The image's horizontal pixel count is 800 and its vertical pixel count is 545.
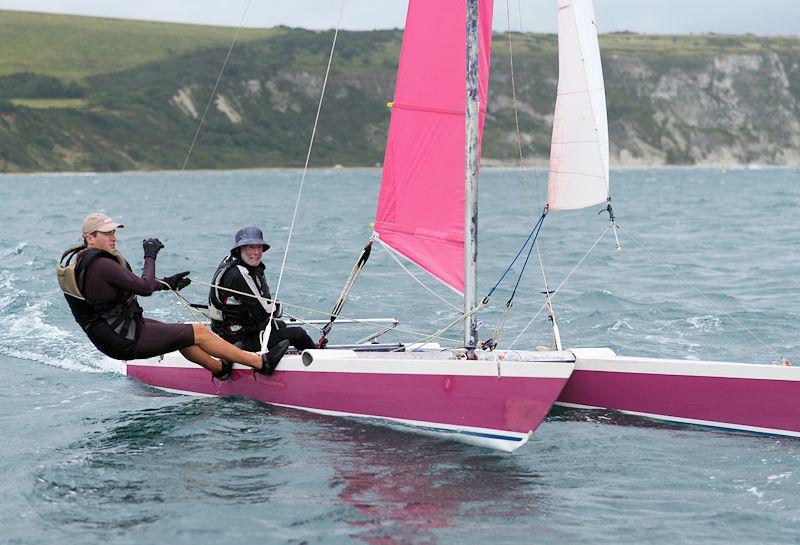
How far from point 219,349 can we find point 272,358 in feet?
1.69

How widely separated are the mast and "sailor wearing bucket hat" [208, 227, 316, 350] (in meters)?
1.92

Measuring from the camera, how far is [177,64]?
144 metres

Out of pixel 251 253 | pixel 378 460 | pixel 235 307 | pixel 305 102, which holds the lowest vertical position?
pixel 378 460

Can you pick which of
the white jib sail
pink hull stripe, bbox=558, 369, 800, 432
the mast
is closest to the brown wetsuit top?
the mast

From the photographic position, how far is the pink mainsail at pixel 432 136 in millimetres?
9852

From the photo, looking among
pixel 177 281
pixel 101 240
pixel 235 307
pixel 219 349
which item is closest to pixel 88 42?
pixel 235 307

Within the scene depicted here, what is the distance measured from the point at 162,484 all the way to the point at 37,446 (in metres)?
1.75

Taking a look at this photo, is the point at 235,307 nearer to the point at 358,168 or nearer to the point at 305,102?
the point at 358,168

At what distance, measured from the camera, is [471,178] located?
9.70m

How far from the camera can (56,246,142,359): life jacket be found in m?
9.16

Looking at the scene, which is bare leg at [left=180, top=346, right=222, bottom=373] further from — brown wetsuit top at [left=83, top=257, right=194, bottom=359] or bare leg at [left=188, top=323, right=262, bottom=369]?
brown wetsuit top at [left=83, top=257, right=194, bottom=359]

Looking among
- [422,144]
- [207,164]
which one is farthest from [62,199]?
[207,164]

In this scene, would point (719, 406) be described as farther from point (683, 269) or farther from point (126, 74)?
point (126, 74)

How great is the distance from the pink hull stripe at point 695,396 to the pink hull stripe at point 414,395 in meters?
1.60
